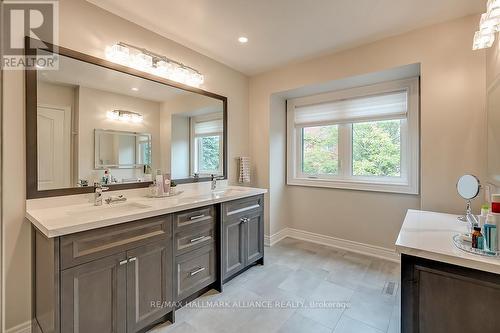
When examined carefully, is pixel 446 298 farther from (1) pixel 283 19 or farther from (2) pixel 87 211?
(1) pixel 283 19

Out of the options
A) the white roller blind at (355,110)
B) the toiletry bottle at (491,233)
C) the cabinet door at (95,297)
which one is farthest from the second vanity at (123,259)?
the white roller blind at (355,110)

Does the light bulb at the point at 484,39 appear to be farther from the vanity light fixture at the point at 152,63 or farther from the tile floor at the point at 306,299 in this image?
the vanity light fixture at the point at 152,63

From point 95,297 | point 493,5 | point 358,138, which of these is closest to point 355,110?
point 358,138

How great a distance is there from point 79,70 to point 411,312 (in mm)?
2745

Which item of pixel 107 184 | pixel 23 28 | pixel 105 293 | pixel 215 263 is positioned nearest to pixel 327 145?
pixel 215 263

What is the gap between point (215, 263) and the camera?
7.08ft

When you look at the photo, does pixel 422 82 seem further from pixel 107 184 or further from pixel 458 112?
pixel 107 184

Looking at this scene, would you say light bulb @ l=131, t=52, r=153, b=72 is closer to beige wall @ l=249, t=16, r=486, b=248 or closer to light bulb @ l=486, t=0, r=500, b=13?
beige wall @ l=249, t=16, r=486, b=248

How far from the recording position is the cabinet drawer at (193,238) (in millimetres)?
1833

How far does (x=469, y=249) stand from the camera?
114cm

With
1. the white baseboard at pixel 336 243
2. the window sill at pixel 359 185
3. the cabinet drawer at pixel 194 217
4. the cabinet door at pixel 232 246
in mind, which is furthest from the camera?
the white baseboard at pixel 336 243

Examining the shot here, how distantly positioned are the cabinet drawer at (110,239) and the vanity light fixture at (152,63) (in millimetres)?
1447

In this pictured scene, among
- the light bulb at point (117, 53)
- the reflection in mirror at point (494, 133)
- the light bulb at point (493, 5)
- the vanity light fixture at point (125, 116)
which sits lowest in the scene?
the reflection in mirror at point (494, 133)

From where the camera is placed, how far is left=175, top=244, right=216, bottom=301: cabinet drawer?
6.04ft
